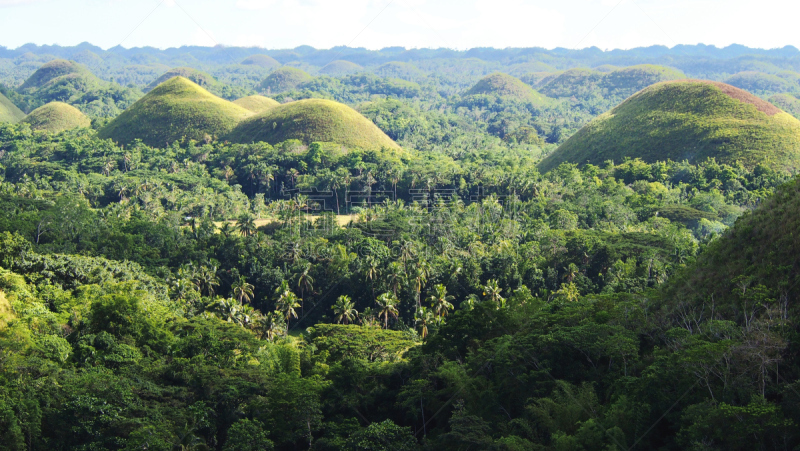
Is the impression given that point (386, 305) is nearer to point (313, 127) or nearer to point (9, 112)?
point (313, 127)

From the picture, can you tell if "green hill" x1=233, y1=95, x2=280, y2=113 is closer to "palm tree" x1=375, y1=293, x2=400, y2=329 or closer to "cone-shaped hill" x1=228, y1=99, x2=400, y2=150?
"cone-shaped hill" x1=228, y1=99, x2=400, y2=150

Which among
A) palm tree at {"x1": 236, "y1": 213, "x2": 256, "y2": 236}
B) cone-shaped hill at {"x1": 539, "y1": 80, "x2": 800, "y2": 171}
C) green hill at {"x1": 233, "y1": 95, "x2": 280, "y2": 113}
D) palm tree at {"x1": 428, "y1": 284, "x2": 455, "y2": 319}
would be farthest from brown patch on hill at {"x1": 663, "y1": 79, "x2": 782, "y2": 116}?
green hill at {"x1": 233, "y1": 95, "x2": 280, "y2": 113}

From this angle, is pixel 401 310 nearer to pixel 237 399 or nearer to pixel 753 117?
pixel 237 399

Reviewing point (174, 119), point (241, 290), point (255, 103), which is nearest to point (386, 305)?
point (241, 290)

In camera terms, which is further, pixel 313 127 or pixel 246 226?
pixel 313 127

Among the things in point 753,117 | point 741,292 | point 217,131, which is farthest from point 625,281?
point 217,131

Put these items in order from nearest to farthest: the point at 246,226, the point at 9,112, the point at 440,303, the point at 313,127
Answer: the point at 440,303
the point at 246,226
the point at 313,127
the point at 9,112

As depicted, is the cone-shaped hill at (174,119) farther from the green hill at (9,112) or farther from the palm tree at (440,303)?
the palm tree at (440,303)
